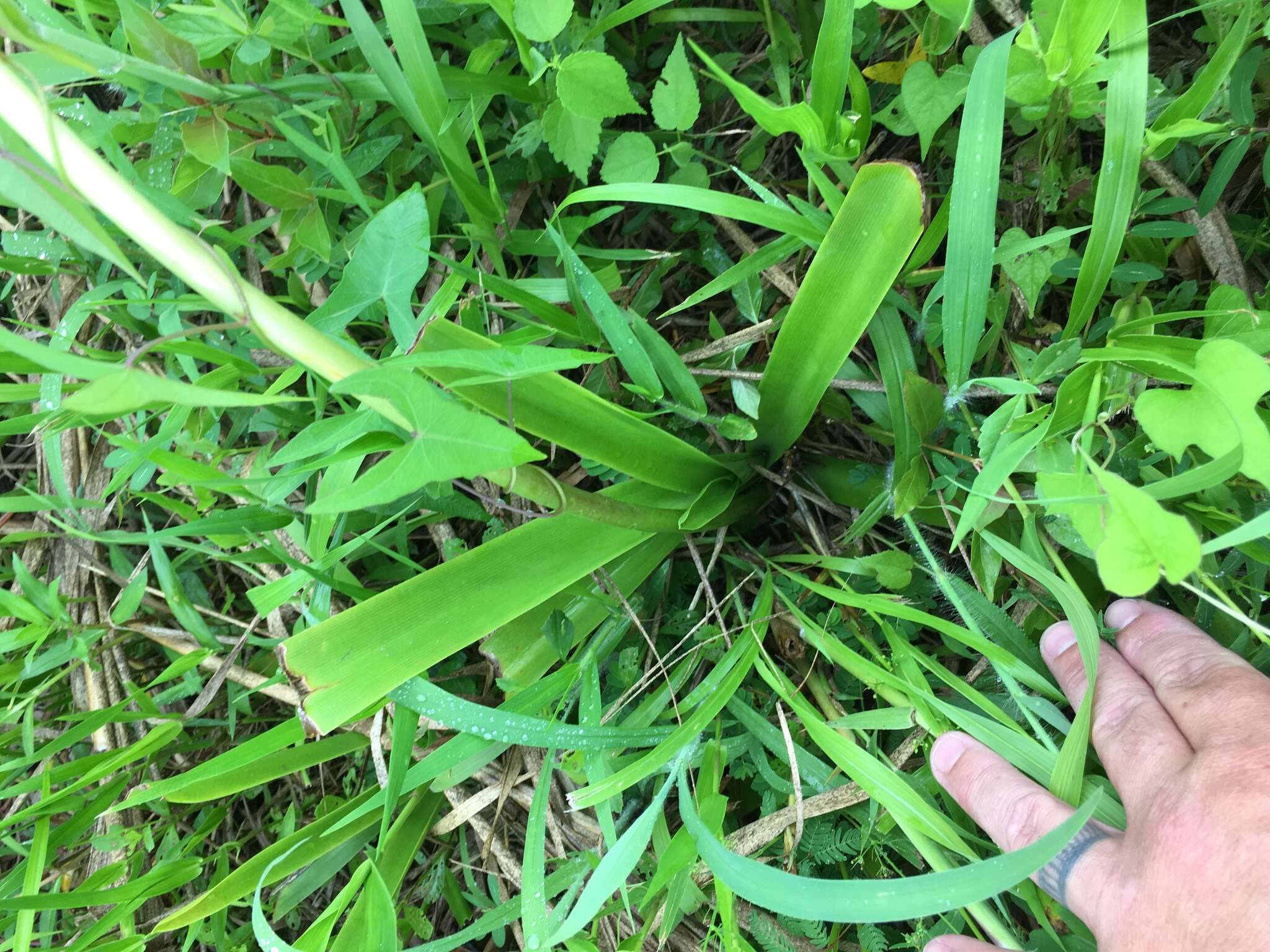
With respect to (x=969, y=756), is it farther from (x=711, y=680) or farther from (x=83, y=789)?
Result: (x=83, y=789)

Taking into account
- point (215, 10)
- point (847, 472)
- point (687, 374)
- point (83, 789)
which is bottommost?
point (83, 789)

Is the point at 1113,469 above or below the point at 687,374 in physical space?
below

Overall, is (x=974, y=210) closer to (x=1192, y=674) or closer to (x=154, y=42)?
(x=1192, y=674)

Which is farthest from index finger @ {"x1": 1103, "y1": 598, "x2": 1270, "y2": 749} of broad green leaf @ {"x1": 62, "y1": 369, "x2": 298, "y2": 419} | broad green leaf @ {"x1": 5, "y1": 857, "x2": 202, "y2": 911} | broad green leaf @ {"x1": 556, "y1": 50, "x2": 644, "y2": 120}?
broad green leaf @ {"x1": 5, "y1": 857, "x2": 202, "y2": 911}

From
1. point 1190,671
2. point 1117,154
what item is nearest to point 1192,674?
point 1190,671

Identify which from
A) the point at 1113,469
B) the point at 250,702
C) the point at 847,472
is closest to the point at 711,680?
the point at 847,472

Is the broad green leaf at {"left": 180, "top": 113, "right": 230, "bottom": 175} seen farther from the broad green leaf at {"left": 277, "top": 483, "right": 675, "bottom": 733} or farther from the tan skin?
the tan skin
